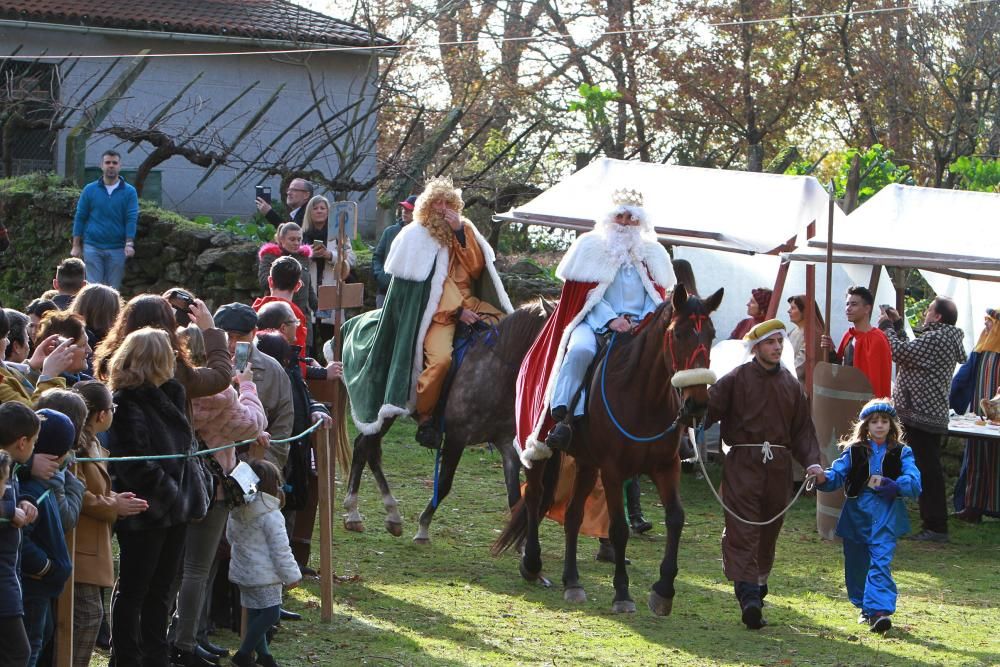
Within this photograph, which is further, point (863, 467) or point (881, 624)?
point (863, 467)

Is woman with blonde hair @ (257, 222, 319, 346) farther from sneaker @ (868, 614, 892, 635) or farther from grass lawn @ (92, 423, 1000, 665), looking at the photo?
sneaker @ (868, 614, 892, 635)

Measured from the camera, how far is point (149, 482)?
18.9ft

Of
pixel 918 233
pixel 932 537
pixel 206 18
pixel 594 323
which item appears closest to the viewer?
pixel 594 323

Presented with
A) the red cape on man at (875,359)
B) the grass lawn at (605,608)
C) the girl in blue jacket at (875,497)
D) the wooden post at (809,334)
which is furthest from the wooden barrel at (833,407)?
the girl in blue jacket at (875,497)

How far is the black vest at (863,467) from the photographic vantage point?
26.6 ft

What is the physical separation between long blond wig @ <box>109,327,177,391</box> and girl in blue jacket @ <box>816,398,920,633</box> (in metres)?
3.97

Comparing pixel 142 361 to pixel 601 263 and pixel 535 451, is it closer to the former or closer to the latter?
pixel 535 451

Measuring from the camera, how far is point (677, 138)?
87.0ft

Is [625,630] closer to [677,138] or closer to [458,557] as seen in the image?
[458,557]

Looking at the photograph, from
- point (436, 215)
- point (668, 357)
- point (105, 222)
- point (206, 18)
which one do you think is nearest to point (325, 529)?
point (668, 357)

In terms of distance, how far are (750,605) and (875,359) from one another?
3.94 metres

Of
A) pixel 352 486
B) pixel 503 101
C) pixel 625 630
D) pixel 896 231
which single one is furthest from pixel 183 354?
pixel 503 101

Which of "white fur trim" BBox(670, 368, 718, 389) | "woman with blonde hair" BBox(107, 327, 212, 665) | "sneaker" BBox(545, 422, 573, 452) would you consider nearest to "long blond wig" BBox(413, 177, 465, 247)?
"sneaker" BBox(545, 422, 573, 452)

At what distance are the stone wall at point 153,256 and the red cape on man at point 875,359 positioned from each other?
4260 millimetres
